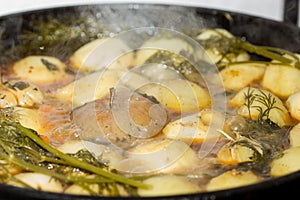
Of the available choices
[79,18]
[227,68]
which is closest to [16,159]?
[227,68]

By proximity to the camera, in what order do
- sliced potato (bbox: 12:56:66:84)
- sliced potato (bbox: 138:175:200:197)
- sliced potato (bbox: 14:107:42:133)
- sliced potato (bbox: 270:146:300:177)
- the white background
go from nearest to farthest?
sliced potato (bbox: 138:175:200:197) < sliced potato (bbox: 270:146:300:177) < sliced potato (bbox: 14:107:42:133) < sliced potato (bbox: 12:56:66:84) < the white background

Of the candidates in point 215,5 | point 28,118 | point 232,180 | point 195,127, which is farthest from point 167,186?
point 215,5

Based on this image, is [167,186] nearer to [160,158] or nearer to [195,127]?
[160,158]

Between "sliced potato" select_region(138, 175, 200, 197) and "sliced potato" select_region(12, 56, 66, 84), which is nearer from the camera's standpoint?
"sliced potato" select_region(138, 175, 200, 197)

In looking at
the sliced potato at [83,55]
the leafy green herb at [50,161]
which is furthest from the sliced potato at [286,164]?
the sliced potato at [83,55]

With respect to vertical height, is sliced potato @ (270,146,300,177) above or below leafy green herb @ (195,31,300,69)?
below

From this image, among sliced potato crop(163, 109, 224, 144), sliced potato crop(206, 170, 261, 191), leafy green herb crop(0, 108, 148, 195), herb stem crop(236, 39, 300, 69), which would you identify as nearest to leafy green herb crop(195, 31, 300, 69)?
herb stem crop(236, 39, 300, 69)

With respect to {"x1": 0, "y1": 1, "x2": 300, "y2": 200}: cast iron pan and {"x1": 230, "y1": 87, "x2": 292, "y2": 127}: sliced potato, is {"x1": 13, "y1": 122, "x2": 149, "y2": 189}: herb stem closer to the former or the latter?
{"x1": 230, "y1": 87, "x2": 292, "y2": 127}: sliced potato
